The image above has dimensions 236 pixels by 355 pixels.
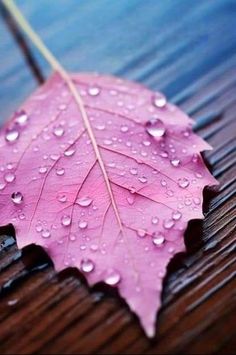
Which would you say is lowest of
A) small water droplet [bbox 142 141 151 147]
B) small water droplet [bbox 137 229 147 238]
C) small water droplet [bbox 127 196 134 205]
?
small water droplet [bbox 137 229 147 238]

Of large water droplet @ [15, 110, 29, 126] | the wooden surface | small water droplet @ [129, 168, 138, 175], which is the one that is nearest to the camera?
the wooden surface

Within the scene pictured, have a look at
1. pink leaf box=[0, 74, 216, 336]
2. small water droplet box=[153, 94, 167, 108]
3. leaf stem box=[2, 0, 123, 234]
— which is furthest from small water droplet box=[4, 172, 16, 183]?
small water droplet box=[153, 94, 167, 108]

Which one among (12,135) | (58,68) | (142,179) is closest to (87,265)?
(142,179)

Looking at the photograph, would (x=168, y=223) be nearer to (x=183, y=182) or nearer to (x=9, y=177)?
(x=183, y=182)

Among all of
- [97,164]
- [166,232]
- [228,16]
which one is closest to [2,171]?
[97,164]

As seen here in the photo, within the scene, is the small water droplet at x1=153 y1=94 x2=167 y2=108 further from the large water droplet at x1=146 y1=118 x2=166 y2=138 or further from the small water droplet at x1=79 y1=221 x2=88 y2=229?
the small water droplet at x1=79 y1=221 x2=88 y2=229

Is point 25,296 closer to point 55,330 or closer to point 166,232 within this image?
point 55,330

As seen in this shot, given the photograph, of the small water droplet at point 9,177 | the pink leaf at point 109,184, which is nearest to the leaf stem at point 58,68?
the pink leaf at point 109,184
